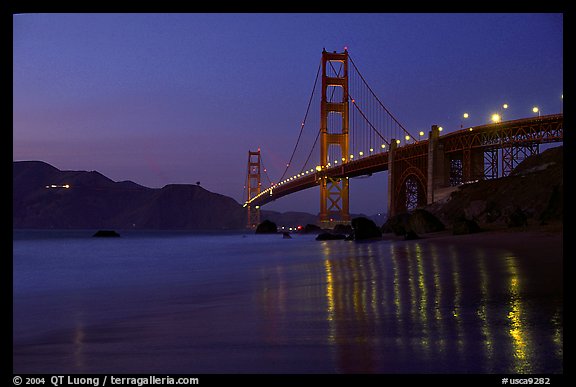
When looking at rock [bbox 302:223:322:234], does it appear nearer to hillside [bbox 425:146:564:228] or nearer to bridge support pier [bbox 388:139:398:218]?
bridge support pier [bbox 388:139:398:218]

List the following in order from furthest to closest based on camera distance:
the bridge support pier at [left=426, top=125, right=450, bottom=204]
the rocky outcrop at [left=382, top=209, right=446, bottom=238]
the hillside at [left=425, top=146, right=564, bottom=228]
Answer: the bridge support pier at [left=426, top=125, right=450, bottom=204], the rocky outcrop at [left=382, top=209, right=446, bottom=238], the hillside at [left=425, top=146, right=564, bottom=228]

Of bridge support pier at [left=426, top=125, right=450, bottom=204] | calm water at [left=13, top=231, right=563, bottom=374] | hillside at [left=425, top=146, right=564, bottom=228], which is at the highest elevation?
bridge support pier at [left=426, top=125, right=450, bottom=204]

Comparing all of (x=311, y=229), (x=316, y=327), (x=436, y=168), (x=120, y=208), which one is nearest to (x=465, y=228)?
(x=316, y=327)

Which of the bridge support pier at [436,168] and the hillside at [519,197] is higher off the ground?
the bridge support pier at [436,168]

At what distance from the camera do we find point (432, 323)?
477cm

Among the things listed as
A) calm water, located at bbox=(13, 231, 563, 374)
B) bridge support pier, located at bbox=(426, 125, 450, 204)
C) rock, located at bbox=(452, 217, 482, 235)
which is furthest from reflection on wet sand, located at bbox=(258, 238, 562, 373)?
bridge support pier, located at bbox=(426, 125, 450, 204)

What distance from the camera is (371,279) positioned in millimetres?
9086

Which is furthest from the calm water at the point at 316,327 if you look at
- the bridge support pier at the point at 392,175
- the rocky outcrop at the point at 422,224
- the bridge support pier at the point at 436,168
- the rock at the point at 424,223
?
the bridge support pier at the point at 392,175

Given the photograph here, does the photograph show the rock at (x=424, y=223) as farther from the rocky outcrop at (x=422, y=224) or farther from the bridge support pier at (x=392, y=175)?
the bridge support pier at (x=392, y=175)

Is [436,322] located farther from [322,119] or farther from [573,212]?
[322,119]

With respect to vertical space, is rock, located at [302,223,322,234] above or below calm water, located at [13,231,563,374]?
above

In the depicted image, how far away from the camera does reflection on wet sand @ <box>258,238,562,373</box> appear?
350cm

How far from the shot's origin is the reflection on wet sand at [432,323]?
3.50m

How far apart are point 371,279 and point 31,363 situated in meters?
6.00
